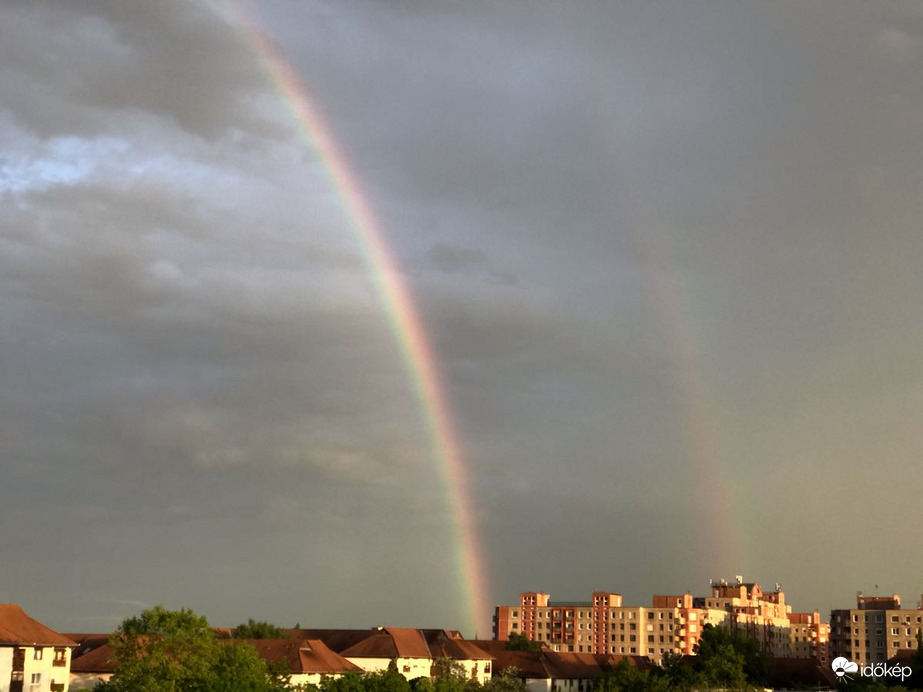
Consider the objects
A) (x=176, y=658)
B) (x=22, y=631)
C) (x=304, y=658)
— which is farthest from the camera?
(x=304, y=658)

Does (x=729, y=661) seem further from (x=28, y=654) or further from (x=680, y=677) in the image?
(x=28, y=654)

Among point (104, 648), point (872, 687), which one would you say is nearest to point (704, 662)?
point (872, 687)

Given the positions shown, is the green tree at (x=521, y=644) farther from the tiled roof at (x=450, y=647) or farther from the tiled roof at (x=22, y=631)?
the tiled roof at (x=22, y=631)

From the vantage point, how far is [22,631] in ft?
262

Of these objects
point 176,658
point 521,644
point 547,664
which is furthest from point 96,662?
point 521,644

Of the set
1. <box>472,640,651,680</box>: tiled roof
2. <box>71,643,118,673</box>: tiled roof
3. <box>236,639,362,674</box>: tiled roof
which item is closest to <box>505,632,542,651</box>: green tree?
<box>472,640,651,680</box>: tiled roof

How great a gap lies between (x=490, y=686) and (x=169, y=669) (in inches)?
1717

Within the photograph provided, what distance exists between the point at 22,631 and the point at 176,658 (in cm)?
1724

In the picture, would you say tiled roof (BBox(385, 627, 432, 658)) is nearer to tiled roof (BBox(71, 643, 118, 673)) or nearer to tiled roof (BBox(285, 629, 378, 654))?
tiled roof (BBox(285, 629, 378, 654))

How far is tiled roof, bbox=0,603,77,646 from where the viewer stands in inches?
3056

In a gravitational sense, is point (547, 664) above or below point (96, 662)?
below

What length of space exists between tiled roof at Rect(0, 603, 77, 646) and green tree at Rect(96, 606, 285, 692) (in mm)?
9715

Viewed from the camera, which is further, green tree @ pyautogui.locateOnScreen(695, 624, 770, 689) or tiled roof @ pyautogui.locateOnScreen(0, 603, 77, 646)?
green tree @ pyautogui.locateOnScreen(695, 624, 770, 689)

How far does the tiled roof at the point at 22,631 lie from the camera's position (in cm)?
7762
